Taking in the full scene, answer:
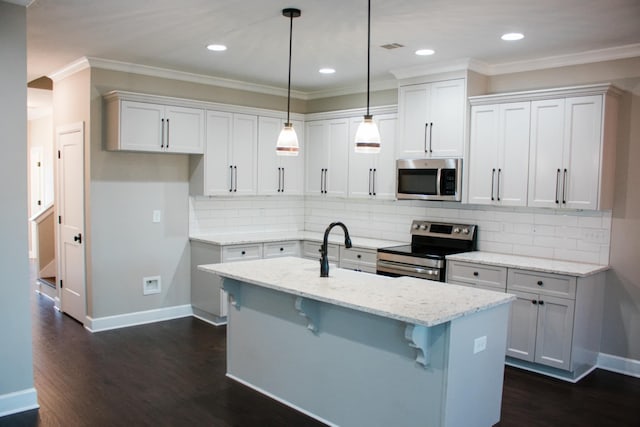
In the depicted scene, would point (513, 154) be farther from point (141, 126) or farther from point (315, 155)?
point (141, 126)

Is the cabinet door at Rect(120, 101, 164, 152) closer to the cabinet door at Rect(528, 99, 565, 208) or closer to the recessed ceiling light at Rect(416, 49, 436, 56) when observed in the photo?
the recessed ceiling light at Rect(416, 49, 436, 56)

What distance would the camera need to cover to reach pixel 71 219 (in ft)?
18.5

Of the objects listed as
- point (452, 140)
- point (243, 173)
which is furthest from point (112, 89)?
point (452, 140)

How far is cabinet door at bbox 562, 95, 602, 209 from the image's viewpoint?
4.26 m

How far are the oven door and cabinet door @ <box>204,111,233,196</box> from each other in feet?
6.34

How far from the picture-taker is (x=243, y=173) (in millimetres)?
6062

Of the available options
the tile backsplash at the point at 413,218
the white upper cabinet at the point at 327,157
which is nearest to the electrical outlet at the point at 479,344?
the tile backsplash at the point at 413,218

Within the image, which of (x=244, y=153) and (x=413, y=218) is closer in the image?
(x=413, y=218)

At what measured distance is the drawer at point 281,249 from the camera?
594cm

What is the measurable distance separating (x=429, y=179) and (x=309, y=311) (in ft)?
7.70

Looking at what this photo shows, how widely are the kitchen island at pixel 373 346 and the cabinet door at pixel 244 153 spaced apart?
2242mm

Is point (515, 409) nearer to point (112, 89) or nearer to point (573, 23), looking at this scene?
point (573, 23)

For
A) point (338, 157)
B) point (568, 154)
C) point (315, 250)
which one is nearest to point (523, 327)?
point (568, 154)

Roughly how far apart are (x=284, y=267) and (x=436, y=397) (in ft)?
4.97
